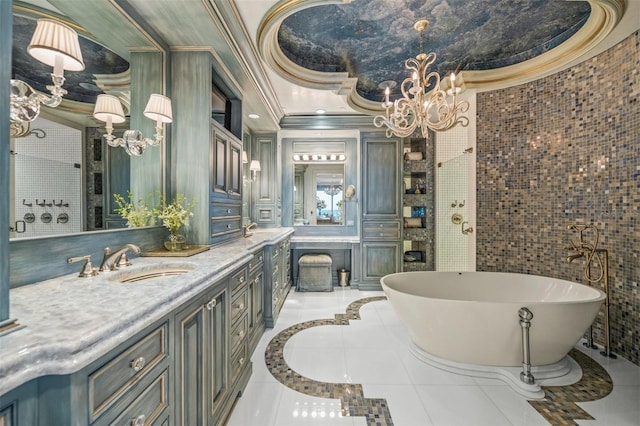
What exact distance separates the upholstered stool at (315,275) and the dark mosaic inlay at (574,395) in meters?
2.74

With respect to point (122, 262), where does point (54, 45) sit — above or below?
above

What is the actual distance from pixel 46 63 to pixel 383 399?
8.48ft

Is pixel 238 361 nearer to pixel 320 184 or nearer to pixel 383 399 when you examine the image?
pixel 383 399

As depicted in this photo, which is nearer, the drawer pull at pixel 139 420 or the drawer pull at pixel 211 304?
the drawer pull at pixel 139 420

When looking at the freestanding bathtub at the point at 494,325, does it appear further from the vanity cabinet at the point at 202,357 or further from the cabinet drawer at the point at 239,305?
the vanity cabinet at the point at 202,357

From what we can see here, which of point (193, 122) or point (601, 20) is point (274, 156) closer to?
point (193, 122)

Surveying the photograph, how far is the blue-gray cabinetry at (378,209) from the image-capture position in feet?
14.2

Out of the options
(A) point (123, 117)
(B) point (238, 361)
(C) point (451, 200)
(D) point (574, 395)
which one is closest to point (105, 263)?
(A) point (123, 117)

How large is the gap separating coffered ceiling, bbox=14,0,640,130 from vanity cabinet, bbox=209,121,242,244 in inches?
23.9

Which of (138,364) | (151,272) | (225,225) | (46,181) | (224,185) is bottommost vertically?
(138,364)

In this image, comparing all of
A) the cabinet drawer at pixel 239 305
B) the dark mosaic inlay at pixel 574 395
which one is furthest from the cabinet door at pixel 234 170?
the dark mosaic inlay at pixel 574 395

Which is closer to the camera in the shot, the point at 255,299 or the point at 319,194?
the point at 255,299

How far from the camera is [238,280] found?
72.7 inches

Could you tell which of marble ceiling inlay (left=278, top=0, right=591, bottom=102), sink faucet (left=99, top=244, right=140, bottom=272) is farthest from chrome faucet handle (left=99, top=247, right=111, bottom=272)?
marble ceiling inlay (left=278, top=0, right=591, bottom=102)
